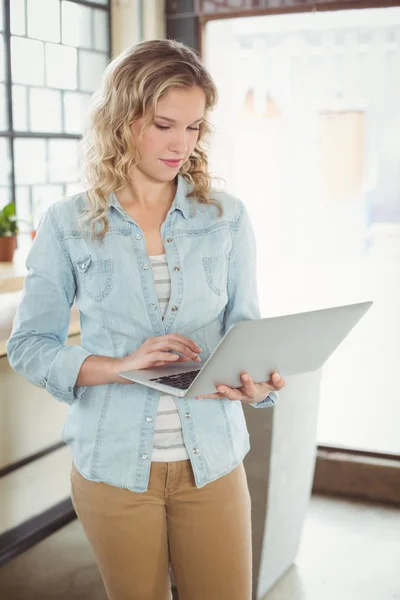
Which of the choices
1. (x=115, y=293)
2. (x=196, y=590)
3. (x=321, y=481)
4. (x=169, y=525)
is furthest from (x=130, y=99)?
(x=321, y=481)

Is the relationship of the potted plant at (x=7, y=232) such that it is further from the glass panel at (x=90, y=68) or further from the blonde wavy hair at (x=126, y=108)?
the blonde wavy hair at (x=126, y=108)

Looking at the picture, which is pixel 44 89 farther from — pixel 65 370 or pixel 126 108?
pixel 65 370

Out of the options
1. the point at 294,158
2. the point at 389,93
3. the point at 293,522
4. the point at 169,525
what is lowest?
the point at 293,522

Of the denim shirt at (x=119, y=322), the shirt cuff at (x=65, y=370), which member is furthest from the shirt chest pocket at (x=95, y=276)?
the shirt cuff at (x=65, y=370)

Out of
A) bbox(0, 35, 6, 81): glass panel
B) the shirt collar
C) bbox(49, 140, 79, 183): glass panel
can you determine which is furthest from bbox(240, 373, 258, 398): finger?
bbox(49, 140, 79, 183): glass panel

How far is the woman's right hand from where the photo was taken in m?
1.42

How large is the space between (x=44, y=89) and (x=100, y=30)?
1.65 feet

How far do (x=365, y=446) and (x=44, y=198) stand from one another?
1.79 metres

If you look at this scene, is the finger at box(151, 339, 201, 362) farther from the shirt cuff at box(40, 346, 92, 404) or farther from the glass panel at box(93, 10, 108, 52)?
the glass panel at box(93, 10, 108, 52)

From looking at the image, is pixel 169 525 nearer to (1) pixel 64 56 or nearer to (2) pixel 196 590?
(2) pixel 196 590

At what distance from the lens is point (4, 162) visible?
317cm

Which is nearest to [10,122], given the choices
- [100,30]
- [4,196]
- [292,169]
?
[4,196]

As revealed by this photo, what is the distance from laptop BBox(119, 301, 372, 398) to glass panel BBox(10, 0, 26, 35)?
2094 millimetres

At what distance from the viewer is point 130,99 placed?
1485mm
